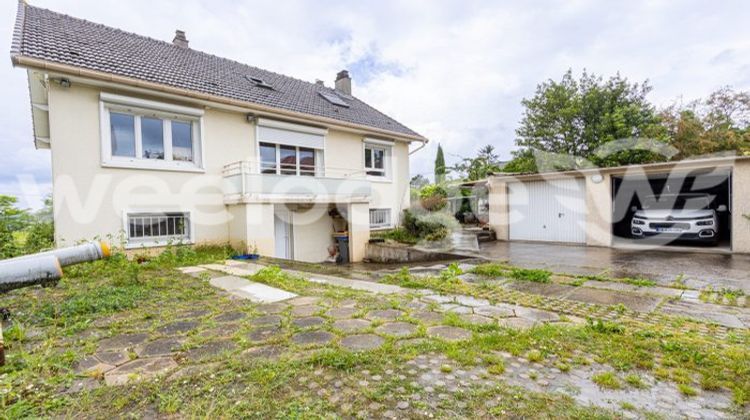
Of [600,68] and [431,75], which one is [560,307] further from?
Result: [600,68]

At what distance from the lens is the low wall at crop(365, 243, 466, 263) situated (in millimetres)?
10648

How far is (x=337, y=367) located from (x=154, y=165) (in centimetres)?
889

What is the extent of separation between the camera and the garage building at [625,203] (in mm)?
9609

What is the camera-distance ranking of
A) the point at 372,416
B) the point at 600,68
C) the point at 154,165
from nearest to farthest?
the point at 372,416, the point at 154,165, the point at 600,68

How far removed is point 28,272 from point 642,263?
10560mm

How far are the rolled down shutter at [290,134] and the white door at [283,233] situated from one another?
2474 millimetres

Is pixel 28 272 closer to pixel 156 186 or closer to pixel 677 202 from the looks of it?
pixel 156 186

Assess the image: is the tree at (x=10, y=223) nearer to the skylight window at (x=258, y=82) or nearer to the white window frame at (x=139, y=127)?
the white window frame at (x=139, y=127)

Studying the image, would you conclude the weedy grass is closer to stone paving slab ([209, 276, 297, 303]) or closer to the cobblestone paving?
the cobblestone paving

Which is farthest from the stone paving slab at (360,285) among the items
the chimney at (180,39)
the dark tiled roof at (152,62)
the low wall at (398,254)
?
the chimney at (180,39)

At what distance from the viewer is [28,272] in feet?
8.81

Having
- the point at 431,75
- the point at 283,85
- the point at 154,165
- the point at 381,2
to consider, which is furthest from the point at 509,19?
the point at 154,165

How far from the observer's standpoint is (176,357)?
2627 mm

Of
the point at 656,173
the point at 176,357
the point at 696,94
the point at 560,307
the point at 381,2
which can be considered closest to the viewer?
the point at 176,357
